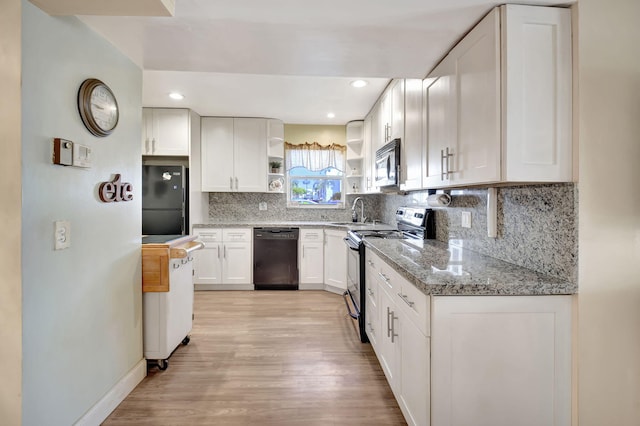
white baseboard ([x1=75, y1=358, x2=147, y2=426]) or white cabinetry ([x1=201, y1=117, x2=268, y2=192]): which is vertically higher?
white cabinetry ([x1=201, y1=117, x2=268, y2=192])

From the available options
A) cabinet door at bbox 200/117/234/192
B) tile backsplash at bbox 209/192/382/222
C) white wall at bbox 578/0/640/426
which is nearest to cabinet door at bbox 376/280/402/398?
white wall at bbox 578/0/640/426

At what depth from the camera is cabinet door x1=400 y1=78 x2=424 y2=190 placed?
89.4 inches

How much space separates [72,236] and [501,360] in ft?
6.69

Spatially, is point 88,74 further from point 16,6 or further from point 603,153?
point 603,153

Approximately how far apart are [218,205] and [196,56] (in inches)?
119

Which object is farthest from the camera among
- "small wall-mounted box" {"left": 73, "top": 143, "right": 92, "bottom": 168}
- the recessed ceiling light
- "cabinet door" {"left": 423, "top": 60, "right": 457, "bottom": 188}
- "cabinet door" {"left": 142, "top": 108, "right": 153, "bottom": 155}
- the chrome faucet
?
the chrome faucet

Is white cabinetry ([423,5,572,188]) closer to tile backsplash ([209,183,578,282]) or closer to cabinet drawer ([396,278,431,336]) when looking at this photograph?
tile backsplash ([209,183,578,282])

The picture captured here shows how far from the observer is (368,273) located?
2539 millimetres

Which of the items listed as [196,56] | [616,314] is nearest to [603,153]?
[616,314]

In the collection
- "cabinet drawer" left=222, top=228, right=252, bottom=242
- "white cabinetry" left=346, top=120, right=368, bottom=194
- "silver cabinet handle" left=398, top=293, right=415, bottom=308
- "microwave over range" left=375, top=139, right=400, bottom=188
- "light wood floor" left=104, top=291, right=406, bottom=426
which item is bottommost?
"light wood floor" left=104, top=291, right=406, bottom=426

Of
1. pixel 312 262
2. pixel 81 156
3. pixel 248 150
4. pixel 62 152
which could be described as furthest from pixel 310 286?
pixel 62 152

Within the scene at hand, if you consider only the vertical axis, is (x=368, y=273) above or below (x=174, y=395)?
above

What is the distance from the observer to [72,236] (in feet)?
5.05

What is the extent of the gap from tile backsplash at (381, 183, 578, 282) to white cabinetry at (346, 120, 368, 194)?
2347 mm
